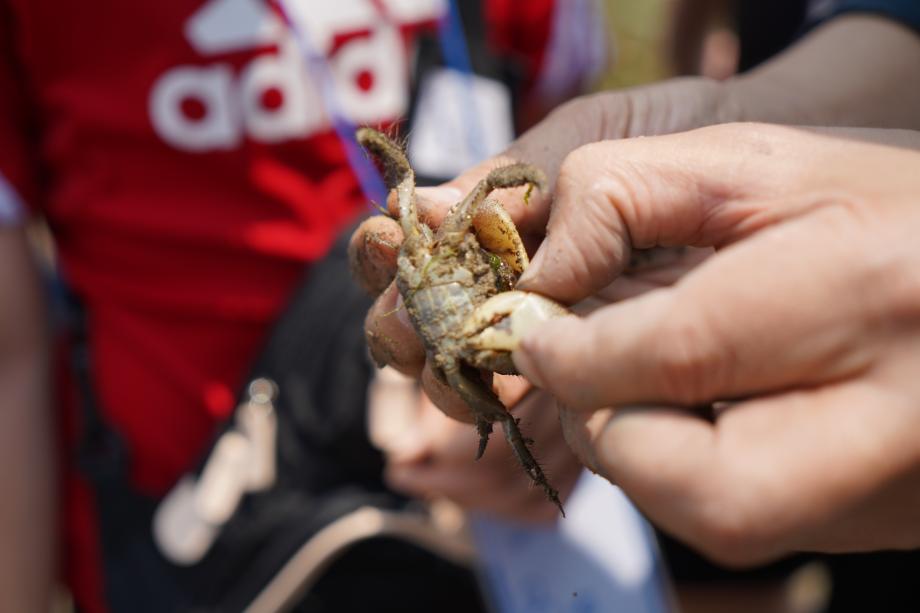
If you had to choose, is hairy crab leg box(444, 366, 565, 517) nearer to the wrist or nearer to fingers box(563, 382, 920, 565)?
fingers box(563, 382, 920, 565)

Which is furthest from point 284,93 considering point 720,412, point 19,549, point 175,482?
point 720,412

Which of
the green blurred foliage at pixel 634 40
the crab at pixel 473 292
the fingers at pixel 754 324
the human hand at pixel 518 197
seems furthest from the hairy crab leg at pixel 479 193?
the green blurred foliage at pixel 634 40

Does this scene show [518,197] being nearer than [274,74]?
Yes

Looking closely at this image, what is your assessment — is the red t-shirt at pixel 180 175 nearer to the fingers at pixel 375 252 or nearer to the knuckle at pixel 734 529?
the fingers at pixel 375 252

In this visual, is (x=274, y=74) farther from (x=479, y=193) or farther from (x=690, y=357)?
(x=690, y=357)

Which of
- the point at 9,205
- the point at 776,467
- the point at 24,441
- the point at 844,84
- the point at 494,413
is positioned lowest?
the point at 24,441

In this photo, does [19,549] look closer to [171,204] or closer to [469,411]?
[171,204]

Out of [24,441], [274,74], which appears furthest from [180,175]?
[24,441]
